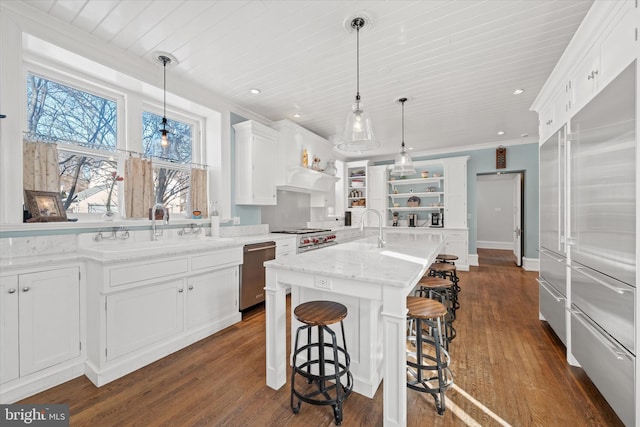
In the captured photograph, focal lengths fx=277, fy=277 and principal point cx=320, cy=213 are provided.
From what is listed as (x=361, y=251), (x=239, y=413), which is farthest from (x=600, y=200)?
(x=239, y=413)

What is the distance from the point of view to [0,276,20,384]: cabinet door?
1.71 m

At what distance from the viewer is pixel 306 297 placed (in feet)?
6.77

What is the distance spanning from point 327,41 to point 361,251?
1817 millimetres

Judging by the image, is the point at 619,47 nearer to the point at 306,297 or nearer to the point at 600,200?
the point at 600,200

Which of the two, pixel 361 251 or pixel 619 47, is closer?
pixel 619 47

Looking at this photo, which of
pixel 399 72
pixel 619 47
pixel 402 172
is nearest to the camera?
pixel 619 47

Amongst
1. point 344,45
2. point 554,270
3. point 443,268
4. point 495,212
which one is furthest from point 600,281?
point 495,212

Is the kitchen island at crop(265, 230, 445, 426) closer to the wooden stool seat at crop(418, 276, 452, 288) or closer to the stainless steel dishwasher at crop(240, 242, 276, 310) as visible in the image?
the wooden stool seat at crop(418, 276, 452, 288)

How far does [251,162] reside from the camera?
3.69m

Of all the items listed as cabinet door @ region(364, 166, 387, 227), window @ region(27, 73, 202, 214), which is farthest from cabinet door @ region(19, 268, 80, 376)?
cabinet door @ region(364, 166, 387, 227)

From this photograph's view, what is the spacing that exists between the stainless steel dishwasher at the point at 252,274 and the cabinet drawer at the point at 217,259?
0.13 metres

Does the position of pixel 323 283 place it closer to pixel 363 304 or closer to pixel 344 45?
pixel 363 304

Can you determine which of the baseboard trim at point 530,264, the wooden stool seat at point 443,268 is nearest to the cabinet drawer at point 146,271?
the wooden stool seat at point 443,268

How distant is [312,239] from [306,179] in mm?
1087
